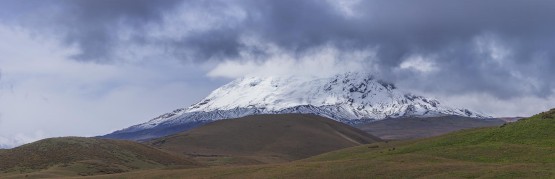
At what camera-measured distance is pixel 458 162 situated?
57438 millimetres

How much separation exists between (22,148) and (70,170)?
21959mm

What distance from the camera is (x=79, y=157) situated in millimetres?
105125

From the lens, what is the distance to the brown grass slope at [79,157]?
93812 millimetres

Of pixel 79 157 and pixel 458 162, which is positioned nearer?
pixel 458 162

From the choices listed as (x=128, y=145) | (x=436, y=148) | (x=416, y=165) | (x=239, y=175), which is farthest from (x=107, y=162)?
(x=416, y=165)

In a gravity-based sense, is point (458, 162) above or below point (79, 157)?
below

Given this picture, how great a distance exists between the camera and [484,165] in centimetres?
5412

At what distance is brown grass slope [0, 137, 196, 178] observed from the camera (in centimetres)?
9381

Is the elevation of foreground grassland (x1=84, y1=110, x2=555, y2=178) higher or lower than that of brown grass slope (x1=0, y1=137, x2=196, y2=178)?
lower

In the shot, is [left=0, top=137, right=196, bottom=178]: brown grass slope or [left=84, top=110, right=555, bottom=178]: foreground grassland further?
[left=0, top=137, right=196, bottom=178]: brown grass slope

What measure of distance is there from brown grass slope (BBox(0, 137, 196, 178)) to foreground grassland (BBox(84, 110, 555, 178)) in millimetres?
26999

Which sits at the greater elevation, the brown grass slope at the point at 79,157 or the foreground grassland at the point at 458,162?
the brown grass slope at the point at 79,157

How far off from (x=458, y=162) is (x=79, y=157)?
6558 centimetres

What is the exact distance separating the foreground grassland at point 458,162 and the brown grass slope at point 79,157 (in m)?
27.0
